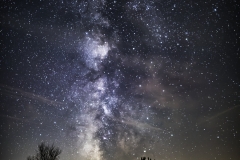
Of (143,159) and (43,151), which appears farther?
(43,151)

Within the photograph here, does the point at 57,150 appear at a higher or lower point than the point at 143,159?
higher

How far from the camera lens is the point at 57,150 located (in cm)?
5125

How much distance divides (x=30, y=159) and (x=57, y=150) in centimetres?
473

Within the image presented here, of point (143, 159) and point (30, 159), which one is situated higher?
point (30, 159)

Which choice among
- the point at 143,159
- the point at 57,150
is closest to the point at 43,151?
the point at 57,150

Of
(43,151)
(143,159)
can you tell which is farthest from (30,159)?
(143,159)

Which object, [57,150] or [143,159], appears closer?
[143,159]

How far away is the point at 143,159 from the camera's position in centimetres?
3884

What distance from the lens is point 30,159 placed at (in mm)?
49031

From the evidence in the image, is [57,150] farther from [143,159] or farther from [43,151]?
[143,159]

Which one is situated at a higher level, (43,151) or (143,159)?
(43,151)

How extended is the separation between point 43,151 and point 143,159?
20.0m

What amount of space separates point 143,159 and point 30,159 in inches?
828

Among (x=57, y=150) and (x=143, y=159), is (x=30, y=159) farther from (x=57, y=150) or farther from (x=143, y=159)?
(x=143, y=159)
